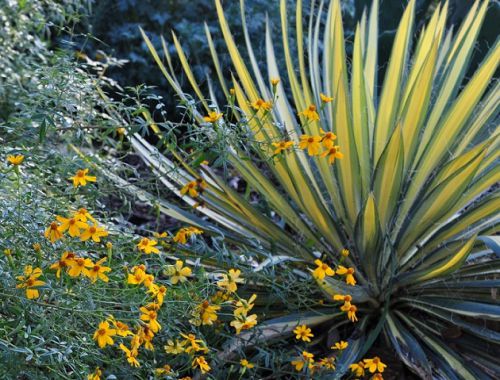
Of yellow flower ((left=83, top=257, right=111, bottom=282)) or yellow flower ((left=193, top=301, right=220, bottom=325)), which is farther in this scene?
yellow flower ((left=193, top=301, right=220, bottom=325))

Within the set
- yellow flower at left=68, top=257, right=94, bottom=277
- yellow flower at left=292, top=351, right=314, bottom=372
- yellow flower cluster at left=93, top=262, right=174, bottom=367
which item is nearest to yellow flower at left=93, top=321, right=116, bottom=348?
yellow flower cluster at left=93, top=262, right=174, bottom=367

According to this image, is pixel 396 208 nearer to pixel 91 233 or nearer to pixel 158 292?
pixel 158 292

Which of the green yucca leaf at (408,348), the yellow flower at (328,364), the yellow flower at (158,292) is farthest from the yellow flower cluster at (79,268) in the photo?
the green yucca leaf at (408,348)

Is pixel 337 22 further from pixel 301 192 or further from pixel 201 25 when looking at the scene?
pixel 201 25

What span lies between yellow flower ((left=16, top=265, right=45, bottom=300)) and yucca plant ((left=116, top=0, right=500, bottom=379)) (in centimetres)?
65

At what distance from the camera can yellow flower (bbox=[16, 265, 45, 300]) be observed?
1.92 meters

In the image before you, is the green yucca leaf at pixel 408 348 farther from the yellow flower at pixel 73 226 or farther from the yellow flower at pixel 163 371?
the yellow flower at pixel 73 226

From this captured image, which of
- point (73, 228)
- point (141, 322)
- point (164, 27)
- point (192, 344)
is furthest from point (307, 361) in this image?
point (164, 27)

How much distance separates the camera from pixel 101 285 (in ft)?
7.01

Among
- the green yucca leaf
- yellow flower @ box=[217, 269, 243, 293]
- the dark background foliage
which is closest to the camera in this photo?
yellow flower @ box=[217, 269, 243, 293]

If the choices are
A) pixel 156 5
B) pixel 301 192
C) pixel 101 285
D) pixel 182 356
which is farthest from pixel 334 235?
pixel 156 5

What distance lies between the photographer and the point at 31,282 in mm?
1927

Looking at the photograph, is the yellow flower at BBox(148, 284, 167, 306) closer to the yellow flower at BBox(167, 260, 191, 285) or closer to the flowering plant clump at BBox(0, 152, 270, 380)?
the flowering plant clump at BBox(0, 152, 270, 380)

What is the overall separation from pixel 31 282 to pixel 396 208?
4.24ft
